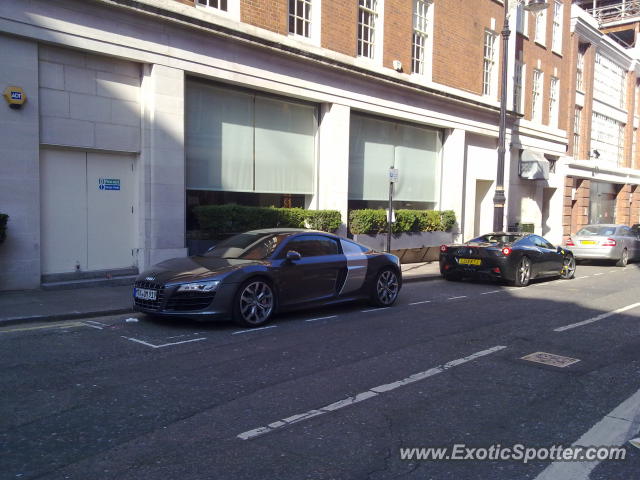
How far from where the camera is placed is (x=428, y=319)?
362 inches

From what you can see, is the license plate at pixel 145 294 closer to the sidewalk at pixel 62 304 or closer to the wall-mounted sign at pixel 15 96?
the sidewalk at pixel 62 304

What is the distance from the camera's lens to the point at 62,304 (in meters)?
9.36

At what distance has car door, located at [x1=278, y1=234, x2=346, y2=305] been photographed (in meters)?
8.67

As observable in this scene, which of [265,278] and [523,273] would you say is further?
[523,273]

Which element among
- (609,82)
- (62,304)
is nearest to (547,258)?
(62,304)

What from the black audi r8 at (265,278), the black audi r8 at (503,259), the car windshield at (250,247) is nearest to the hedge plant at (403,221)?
the black audi r8 at (503,259)

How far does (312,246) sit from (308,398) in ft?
14.4

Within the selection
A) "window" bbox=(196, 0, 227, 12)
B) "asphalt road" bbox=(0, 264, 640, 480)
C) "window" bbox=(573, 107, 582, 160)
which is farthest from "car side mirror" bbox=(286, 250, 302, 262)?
"window" bbox=(573, 107, 582, 160)

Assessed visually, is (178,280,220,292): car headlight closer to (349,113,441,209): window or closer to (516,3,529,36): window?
(349,113,441,209): window

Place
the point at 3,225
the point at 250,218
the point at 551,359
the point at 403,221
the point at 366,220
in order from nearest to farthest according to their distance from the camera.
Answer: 1. the point at 551,359
2. the point at 3,225
3. the point at 250,218
4. the point at 366,220
5. the point at 403,221

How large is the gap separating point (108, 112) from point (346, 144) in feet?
24.2

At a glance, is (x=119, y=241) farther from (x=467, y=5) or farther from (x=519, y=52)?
(x=519, y=52)

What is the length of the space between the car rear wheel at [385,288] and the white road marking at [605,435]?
5133 mm

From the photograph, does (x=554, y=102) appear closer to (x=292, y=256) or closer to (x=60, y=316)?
(x=292, y=256)
